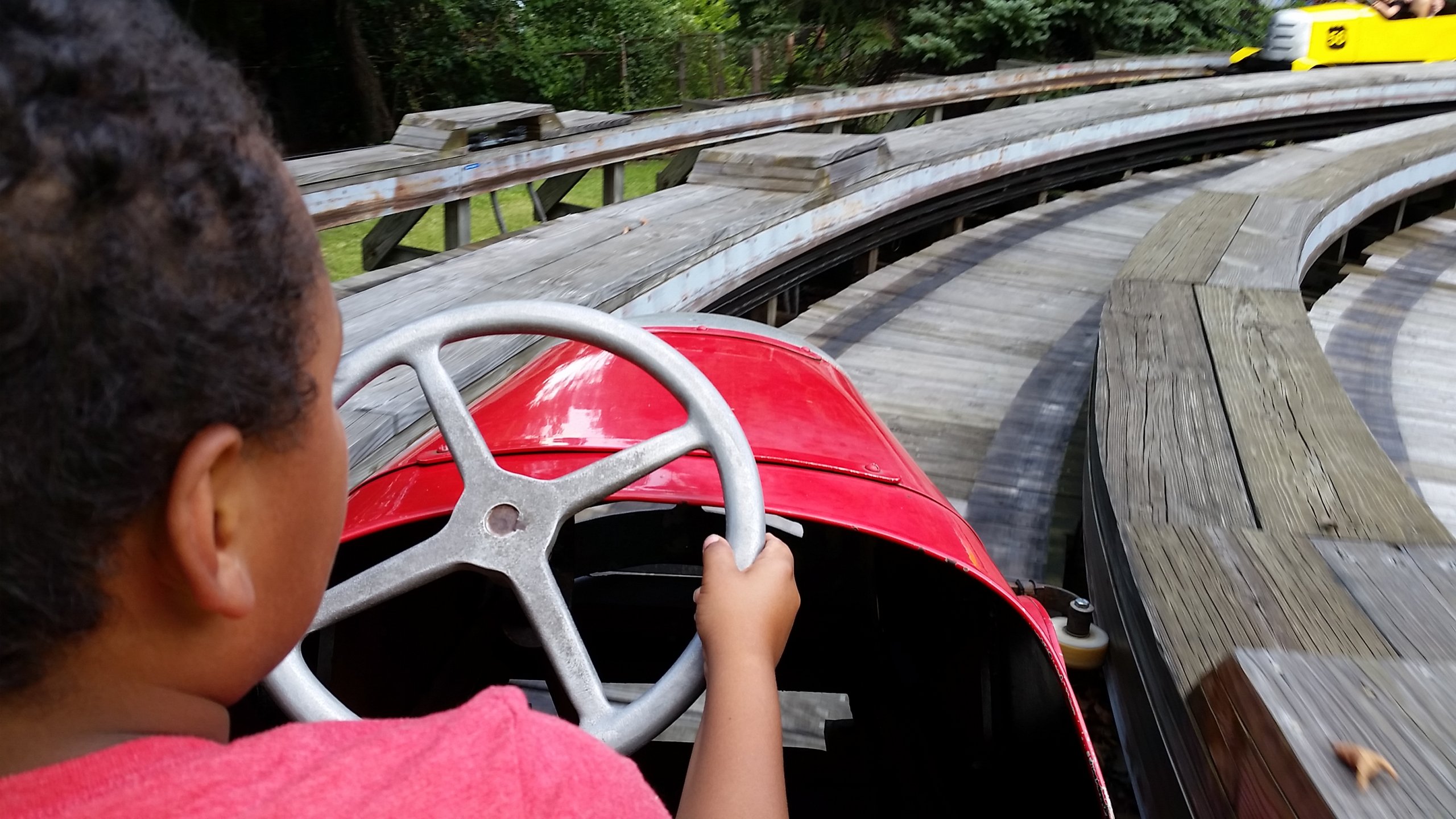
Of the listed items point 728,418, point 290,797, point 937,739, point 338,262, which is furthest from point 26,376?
point 338,262

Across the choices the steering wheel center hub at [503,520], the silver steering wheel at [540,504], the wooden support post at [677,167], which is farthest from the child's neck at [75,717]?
the wooden support post at [677,167]

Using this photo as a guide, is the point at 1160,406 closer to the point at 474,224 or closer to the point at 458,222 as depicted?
the point at 458,222

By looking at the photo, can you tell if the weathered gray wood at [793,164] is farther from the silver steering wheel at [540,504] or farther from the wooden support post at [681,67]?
the wooden support post at [681,67]

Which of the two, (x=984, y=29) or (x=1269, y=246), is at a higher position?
(x=984, y=29)

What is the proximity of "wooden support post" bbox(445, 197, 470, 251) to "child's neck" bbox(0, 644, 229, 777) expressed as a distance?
14.5 ft

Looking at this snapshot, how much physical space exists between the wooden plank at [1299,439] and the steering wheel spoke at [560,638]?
1.21 m

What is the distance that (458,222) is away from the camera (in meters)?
5.01

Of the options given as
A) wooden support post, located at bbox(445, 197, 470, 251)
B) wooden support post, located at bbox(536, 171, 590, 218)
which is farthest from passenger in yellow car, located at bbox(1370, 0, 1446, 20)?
wooden support post, located at bbox(445, 197, 470, 251)

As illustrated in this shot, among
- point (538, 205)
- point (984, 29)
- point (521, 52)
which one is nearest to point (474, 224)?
point (538, 205)

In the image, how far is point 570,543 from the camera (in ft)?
5.42

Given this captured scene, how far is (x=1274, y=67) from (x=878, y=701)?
11.6 metres

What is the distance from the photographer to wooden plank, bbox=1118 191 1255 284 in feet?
11.3

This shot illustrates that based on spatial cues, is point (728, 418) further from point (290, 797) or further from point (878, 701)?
point (878, 701)

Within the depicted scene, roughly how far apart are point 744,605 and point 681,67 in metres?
17.0
